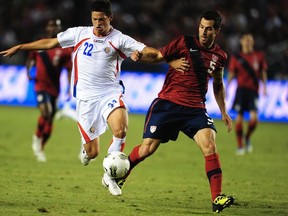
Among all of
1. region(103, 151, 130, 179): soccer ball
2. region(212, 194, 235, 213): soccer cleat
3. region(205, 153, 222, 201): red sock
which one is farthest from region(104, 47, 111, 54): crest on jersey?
region(212, 194, 235, 213): soccer cleat

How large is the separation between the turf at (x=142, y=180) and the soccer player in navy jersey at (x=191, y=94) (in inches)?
27.6

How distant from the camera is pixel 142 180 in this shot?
11.4 m

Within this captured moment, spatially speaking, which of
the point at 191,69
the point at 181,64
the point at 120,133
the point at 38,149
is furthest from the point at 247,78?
the point at 181,64

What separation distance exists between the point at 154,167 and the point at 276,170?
2.18 meters

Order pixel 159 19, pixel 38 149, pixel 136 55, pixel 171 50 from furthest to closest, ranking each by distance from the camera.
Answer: pixel 159 19 → pixel 38 149 → pixel 171 50 → pixel 136 55

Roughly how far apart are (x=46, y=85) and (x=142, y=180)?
11.4 ft

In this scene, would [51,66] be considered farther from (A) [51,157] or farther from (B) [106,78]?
(B) [106,78]

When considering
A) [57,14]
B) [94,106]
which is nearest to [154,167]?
[94,106]

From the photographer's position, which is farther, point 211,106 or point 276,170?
point 211,106

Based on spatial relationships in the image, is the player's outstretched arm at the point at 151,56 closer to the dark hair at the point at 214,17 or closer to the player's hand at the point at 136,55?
the player's hand at the point at 136,55

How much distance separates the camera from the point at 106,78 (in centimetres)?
940

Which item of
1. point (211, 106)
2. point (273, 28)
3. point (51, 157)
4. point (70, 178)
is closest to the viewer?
point (70, 178)

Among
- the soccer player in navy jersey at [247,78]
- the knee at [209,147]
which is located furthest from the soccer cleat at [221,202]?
the soccer player in navy jersey at [247,78]

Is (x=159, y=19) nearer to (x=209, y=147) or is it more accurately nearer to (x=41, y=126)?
(x=41, y=126)
